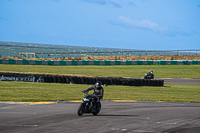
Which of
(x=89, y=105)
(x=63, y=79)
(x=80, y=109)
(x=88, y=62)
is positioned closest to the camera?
(x=80, y=109)

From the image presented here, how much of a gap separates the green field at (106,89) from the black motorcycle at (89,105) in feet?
17.4

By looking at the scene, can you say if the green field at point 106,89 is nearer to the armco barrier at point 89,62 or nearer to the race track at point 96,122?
the armco barrier at point 89,62

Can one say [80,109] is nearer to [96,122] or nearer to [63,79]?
[96,122]

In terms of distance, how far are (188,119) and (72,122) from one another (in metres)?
4.17

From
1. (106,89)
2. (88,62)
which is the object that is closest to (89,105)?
(106,89)

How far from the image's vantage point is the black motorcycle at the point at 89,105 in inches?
455

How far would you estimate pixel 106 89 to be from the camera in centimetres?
2352

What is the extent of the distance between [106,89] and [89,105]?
11.7 m

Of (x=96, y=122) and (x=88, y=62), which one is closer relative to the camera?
(x=96, y=122)

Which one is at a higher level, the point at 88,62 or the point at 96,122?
→ the point at 88,62

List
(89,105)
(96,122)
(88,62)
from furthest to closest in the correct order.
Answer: (88,62) → (89,105) → (96,122)

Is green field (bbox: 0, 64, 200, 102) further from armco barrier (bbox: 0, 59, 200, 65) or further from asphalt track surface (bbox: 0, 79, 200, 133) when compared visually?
asphalt track surface (bbox: 0, 79, 200, 133)

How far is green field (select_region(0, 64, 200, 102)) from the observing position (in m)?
18.8

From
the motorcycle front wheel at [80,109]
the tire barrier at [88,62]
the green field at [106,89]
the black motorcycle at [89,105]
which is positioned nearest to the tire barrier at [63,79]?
the green field at [106,89]
